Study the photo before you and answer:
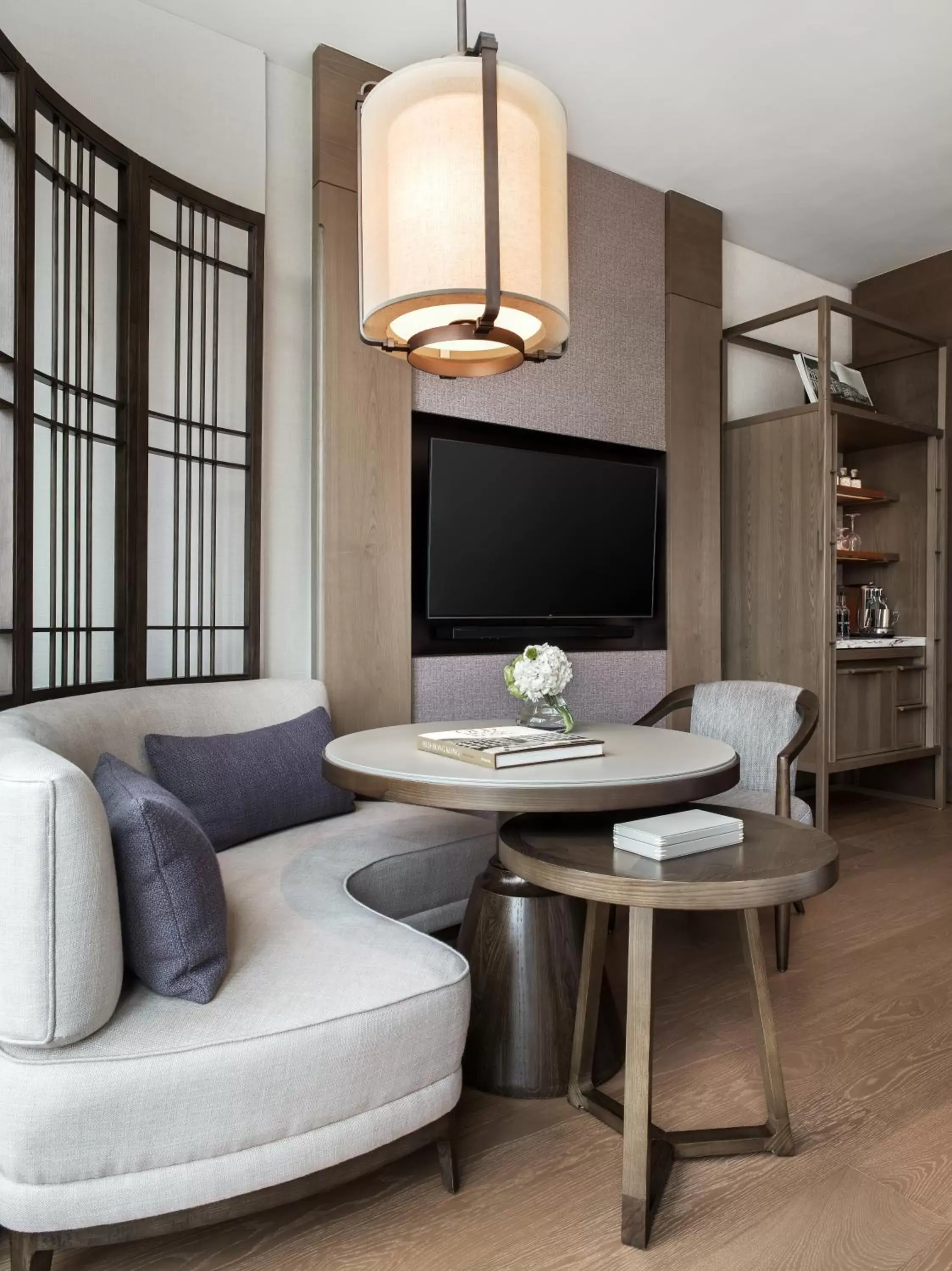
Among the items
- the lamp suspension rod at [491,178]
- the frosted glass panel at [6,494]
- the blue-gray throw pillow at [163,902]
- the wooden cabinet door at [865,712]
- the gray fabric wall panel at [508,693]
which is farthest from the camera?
the wooden cabinet door at [865,712]

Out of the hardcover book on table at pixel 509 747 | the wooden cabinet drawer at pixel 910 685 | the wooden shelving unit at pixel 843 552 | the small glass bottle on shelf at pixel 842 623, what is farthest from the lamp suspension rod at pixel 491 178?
the wooden cabinet drawer at pixel 910 685

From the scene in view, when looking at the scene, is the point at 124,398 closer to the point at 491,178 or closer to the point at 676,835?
the point at 491,178

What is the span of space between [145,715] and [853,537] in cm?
363

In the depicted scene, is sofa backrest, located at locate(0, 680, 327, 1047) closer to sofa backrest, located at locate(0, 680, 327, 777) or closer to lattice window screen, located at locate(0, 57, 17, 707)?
sofa backrest, located at locate(0, 680, 327, 777)

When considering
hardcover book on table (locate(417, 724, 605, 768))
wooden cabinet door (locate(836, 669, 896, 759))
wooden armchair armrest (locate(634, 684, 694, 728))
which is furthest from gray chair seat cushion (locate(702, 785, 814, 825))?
wooden cabinet door (locate(836, 669, 896, 759))

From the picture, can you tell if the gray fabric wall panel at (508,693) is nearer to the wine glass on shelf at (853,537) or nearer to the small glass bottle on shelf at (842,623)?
the small glass bottle on shelf at (842,623)

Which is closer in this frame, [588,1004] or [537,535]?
[588,1004]

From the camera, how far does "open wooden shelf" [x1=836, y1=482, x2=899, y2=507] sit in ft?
14.1

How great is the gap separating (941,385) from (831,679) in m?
1.75

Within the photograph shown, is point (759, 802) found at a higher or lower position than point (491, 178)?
lower

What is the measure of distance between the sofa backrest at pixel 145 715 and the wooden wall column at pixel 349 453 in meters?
0.25

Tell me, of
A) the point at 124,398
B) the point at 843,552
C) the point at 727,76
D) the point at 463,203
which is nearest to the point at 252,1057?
the point at 463,203

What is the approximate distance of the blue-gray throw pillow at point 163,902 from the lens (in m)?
1.32

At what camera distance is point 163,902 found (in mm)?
1322
